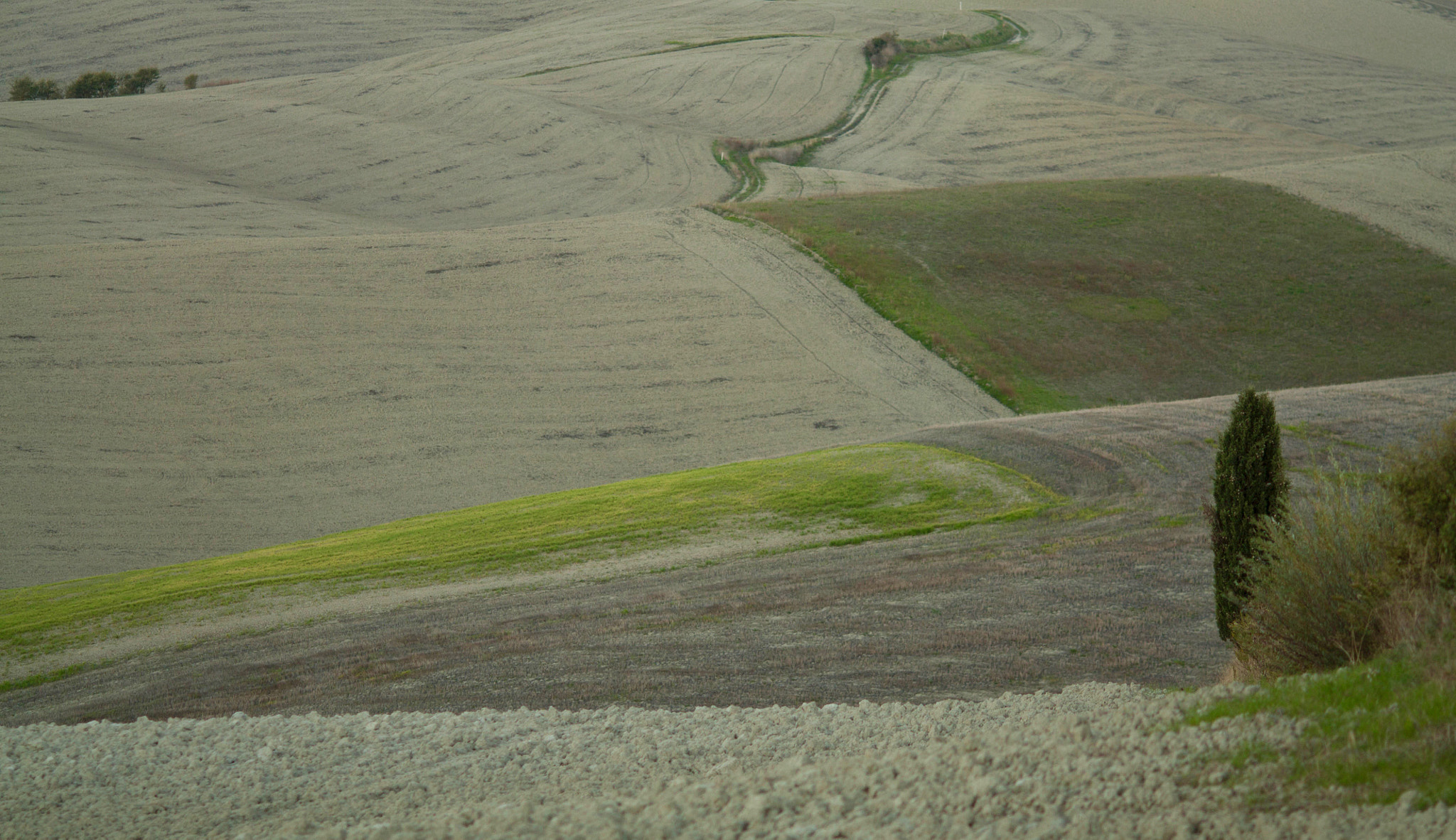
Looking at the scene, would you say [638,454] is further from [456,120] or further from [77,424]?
[456,120]

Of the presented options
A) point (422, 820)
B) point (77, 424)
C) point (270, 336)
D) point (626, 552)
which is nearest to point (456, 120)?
point (270, 336)

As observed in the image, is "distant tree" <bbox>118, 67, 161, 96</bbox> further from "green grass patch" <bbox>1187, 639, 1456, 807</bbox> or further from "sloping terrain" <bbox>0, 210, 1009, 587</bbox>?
"green grass patch" <bbox>1187, 639, 1456, 807</bbox>

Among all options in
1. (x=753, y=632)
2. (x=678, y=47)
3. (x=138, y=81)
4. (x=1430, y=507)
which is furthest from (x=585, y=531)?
(x=138, y=81)

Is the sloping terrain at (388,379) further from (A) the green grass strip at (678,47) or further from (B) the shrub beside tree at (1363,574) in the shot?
(A) the green grass strip at (678,47)

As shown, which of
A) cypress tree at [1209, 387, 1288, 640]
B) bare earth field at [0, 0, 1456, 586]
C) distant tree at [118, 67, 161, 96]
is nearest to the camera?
cypress tree at [1209, 387, 1288, 640]

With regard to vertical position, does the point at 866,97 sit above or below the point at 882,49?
below

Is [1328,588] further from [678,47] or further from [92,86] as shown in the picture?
[92,86]

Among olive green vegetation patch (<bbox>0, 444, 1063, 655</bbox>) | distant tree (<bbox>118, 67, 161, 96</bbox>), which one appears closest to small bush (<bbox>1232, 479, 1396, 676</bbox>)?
olive green vegetation patch (<bbox>0, 444, 1063, 655</bbox>)
